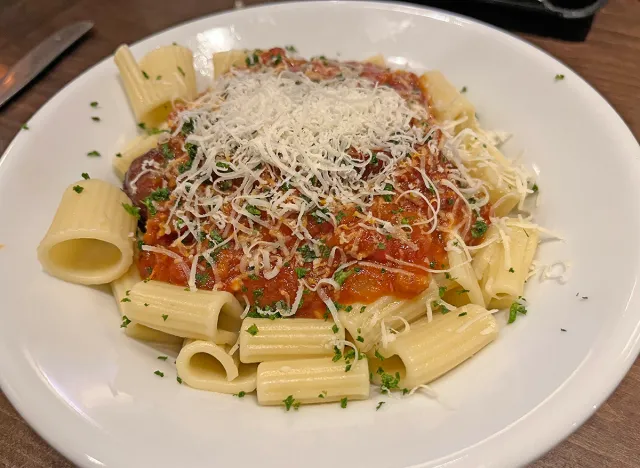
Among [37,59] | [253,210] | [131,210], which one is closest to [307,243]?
[253,210]

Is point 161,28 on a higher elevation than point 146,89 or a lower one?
lower

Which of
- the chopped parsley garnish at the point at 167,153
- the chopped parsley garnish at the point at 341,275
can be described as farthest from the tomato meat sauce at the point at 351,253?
the chopped parsley garnish at the point at 167,153

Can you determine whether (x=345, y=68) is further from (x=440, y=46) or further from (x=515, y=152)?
(x=515, y=152)

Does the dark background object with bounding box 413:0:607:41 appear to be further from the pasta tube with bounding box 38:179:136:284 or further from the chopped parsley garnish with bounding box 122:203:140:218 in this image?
the pasta tube with bounding box 38:179:136:284

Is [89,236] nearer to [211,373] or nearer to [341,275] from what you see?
[211,373]

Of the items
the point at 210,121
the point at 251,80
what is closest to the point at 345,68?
the point at 251,80

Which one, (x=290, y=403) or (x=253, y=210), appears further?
(x=253, y=210)
